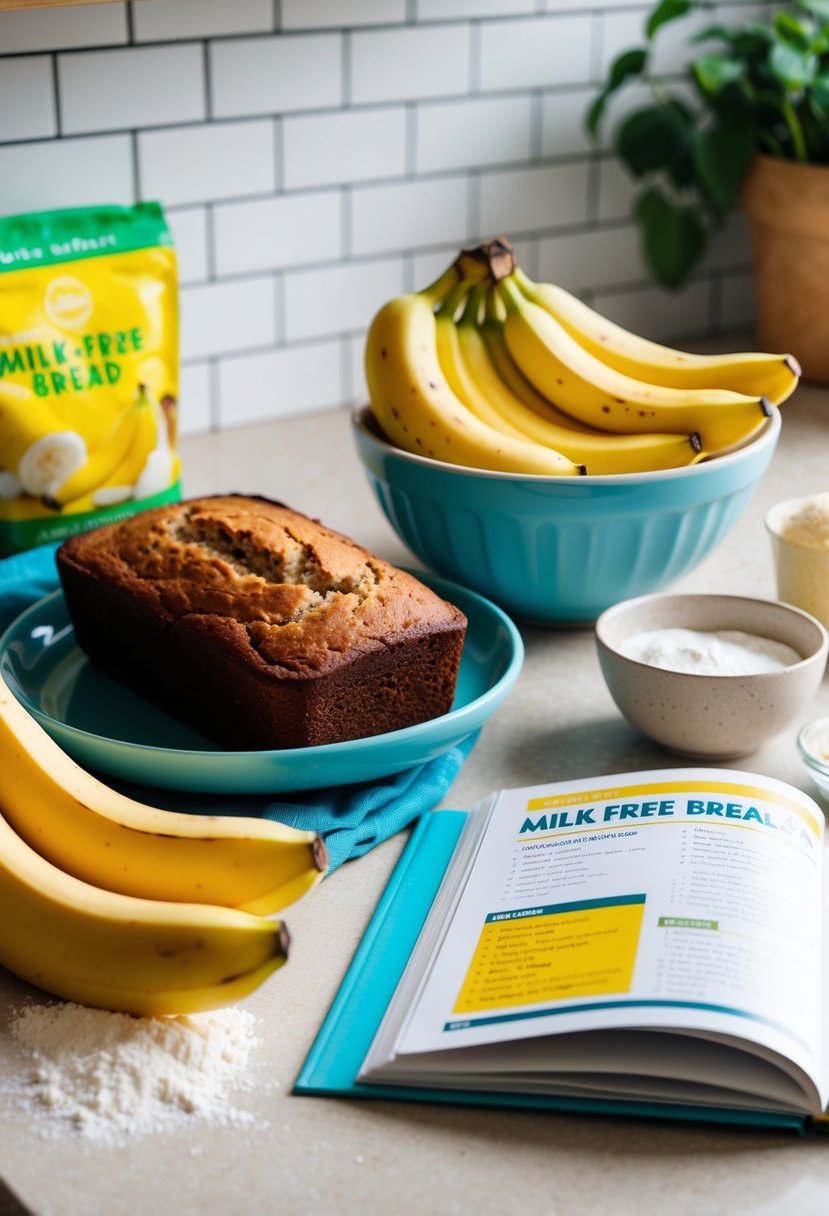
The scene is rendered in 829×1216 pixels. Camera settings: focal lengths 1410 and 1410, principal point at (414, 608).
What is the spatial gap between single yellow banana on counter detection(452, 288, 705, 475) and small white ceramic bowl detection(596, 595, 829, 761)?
12 centimetres

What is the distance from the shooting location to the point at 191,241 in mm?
1462

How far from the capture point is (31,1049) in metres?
0.71

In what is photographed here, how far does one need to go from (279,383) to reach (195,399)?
10 cm

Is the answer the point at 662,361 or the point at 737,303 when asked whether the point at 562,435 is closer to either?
the point at 662,361

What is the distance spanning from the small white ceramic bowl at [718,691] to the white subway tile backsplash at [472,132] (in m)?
0.77

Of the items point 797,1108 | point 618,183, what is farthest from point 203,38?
point 797,1108

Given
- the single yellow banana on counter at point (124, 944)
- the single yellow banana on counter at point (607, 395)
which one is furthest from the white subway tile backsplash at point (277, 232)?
the single yellow banana on counter at point (124, 944)

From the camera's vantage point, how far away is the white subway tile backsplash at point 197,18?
4.42 ft

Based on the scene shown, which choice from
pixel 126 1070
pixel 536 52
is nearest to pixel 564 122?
pixel 536 52

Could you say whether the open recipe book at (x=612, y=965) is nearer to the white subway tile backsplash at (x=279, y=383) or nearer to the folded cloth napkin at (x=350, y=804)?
the folded cloth napkin at (x=350, y=804)

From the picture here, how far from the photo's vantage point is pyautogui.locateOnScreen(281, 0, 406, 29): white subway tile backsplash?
143cm

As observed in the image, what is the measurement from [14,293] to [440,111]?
60cm

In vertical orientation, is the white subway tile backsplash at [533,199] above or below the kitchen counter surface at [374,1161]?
above

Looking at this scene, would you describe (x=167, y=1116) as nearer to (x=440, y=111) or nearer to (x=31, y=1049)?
(x=31, y=1049)
